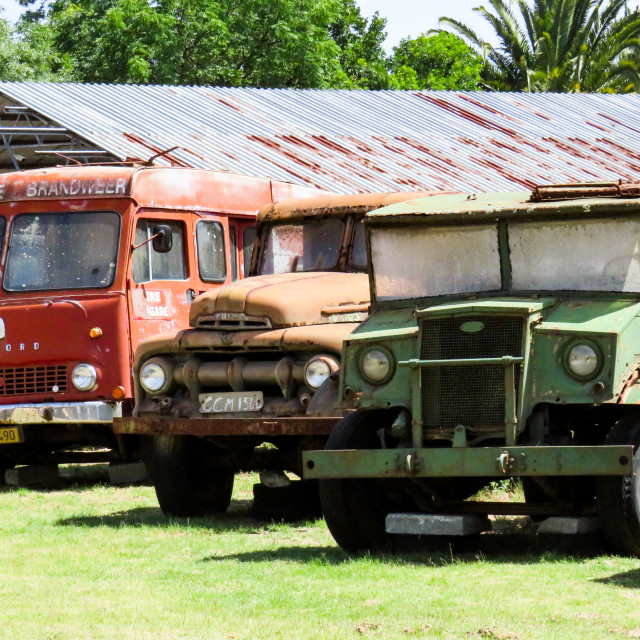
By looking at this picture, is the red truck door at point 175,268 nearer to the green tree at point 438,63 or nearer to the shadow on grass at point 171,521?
the shadow on grass at point 171,521

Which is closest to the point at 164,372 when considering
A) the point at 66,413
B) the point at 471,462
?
the point at 66,413

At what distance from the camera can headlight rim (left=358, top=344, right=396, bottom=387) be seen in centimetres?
941

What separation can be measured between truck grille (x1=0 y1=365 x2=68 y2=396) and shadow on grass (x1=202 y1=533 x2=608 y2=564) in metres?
4.73

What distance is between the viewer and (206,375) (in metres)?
11.5

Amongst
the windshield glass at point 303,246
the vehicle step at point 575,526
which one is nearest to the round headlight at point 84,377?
the windshield glass at point 303,246

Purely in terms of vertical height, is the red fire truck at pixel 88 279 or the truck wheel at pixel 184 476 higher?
the red fire truck at pixel 88 279

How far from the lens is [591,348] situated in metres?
8.78

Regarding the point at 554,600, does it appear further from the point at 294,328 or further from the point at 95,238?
the point at 95,238

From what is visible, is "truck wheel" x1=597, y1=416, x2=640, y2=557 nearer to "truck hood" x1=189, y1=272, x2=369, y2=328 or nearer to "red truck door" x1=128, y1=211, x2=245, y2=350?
"truck hood" x1=189, y1=272, x2=369, y2=328

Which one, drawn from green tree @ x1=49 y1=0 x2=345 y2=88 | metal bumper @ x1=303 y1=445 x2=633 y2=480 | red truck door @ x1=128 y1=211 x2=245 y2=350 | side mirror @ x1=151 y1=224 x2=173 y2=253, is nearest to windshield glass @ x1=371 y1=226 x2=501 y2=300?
metal bumper @ x1=303 y1=445 x2=633 y2=480

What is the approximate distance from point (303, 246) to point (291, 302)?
138 cm

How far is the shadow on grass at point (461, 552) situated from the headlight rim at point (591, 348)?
0.99 metres

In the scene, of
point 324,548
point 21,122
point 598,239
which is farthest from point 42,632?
point 21,122

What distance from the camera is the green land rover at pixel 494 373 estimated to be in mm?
8750
